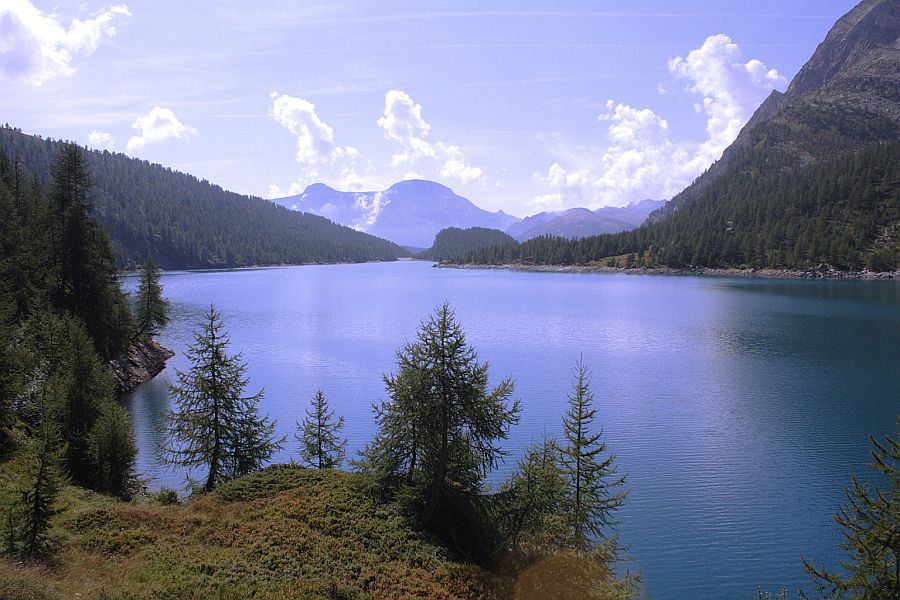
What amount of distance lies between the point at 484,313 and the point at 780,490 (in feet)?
223

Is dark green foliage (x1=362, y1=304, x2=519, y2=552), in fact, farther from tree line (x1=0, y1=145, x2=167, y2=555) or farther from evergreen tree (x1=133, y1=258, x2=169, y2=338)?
evergreen tree (x1=133, y1=258, x2=169, y2=338)

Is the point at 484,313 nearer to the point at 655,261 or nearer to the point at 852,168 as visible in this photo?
the point at 655,261

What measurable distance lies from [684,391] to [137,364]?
50296 mm

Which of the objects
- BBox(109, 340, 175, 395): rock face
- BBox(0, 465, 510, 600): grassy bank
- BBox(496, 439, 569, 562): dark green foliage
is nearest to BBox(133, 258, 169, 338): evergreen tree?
BBox(109, 340, 175, 395): rock face

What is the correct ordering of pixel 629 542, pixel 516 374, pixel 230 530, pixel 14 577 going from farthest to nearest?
pixel 516 374 → pixel 629 542 → pixel 230 530 → pixel 14 577

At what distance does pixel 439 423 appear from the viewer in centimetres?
2138

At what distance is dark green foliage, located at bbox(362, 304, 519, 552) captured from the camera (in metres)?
21.0

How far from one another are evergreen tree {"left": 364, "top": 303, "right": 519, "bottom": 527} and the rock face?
34.2 metres

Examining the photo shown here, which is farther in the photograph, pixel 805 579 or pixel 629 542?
pixel 629 542

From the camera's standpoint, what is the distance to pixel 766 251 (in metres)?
168

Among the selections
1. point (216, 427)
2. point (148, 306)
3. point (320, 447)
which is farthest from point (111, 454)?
point (148, 306)

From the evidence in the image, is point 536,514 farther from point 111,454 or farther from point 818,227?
point 818,227

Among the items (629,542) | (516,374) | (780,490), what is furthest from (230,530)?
(516,374)

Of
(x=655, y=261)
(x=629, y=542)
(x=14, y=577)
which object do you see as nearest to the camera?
(x=14, y=577)
